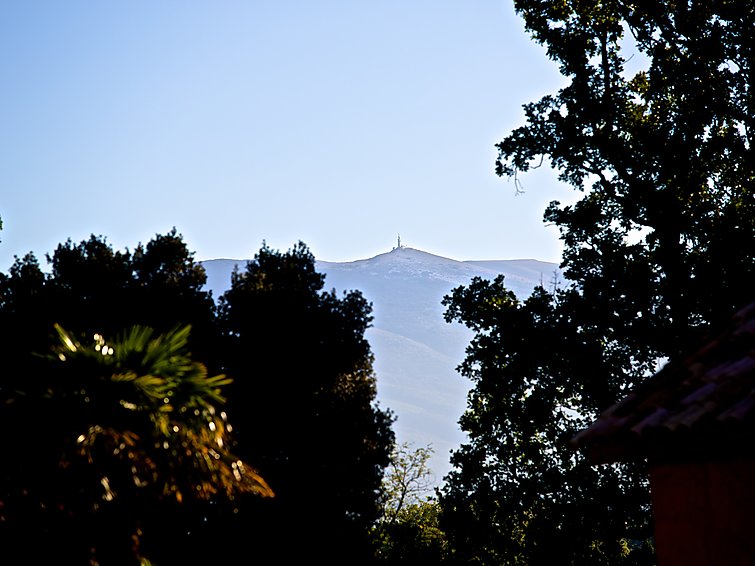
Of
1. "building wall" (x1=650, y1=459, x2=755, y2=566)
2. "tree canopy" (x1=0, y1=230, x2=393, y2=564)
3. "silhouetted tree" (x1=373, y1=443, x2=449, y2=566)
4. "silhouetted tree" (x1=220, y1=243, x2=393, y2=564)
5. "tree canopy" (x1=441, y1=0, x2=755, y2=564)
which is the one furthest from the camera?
"silhouetted tree" (x1=373, y1=443, x2=449, y2=566)

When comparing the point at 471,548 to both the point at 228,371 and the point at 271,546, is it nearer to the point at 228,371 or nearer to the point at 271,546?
the point at 271,546

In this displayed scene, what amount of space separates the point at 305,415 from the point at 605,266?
387 inches

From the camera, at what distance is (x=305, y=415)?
2342 cm

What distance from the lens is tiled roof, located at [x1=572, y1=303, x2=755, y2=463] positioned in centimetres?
655

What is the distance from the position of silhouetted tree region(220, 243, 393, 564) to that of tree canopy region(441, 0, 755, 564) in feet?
14.4

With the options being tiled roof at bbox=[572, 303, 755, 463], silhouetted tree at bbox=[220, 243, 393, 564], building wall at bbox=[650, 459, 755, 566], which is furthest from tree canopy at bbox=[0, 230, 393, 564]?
building wall at bbox=[650, 459, 755, 566]

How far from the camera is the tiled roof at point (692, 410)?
6.55 m

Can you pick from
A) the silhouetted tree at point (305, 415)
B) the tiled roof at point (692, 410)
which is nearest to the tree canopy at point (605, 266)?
the silhouetted tree at point (305, 415)

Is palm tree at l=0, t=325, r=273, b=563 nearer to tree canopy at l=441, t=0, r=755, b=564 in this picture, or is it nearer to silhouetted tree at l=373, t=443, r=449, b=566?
tree canopy at l=441, t=0, r=755, b=564

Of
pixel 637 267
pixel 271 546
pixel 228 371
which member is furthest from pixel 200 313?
pixel 637 267

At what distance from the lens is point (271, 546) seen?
2192 centimetres

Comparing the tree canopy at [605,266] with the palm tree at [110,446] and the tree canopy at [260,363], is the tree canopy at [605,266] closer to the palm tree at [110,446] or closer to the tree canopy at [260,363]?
the tree canopy at [260,363]

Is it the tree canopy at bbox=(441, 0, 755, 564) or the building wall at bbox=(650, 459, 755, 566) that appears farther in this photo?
the tree canopy at bbox=(441, 0, 755, 564)

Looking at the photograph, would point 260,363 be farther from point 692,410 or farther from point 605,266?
point 692,410
